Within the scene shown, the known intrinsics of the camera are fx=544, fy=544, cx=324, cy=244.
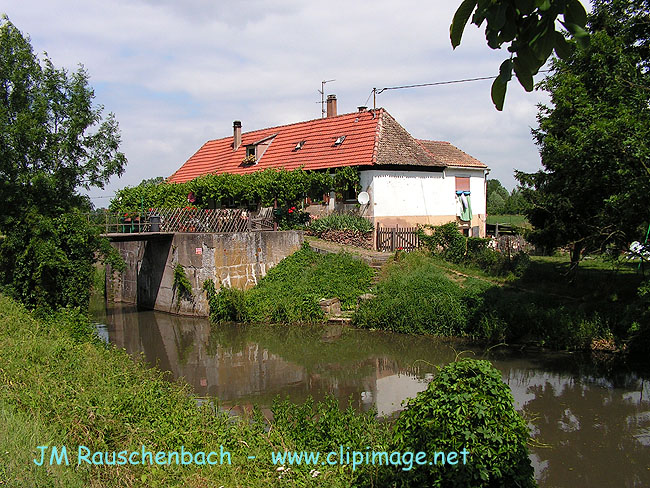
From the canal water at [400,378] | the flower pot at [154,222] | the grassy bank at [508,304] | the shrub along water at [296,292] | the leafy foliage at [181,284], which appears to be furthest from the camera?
the flower pot at [154,222]

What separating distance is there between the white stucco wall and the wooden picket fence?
1427mm

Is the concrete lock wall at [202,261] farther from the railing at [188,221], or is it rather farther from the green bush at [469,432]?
the green bush at [469,432]

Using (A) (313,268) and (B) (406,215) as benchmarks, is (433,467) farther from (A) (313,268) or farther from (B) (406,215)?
(B) (406,215)

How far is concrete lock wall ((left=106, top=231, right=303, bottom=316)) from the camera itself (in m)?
21.5

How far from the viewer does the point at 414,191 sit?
26.1m

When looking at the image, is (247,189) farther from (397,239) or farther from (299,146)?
(397,239)

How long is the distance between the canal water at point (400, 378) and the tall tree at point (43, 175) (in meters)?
3.63

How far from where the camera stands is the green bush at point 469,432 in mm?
4711

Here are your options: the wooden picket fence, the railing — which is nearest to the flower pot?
the railing

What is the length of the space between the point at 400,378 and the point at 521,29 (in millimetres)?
11692

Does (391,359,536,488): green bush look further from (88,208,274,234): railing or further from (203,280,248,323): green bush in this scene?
(88,208,274,234): railing

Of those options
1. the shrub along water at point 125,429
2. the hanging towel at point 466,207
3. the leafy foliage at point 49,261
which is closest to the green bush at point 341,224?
the hanging towel at point 466,207

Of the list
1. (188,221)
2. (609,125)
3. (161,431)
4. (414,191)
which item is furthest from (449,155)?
(161,431)

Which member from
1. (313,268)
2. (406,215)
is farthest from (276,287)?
(406,215)
